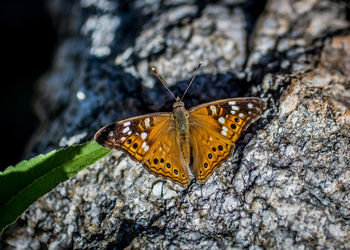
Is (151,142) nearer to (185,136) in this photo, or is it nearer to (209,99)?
(185,136)

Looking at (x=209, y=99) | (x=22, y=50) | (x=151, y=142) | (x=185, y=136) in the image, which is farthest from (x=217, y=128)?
(x=22, y=50)

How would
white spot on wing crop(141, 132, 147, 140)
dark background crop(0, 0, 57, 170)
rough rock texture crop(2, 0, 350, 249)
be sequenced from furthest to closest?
dark background crop(0, 0, 57, 170) → white spot on wing crop(141, 132, 147, 140) → rough rock texture crop(2, 0, 350, 249)

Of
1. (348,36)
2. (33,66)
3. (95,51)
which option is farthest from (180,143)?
(33,66)

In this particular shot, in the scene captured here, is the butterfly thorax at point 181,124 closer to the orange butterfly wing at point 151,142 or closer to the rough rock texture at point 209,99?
the orange butterfly wing at point 151,142

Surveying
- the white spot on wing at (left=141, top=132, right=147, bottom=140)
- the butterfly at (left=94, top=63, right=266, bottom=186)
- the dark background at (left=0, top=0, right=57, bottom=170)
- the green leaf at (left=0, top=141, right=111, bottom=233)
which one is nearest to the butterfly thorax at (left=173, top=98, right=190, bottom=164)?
the butterfly at (left=94, top=63, right=266, bottom=186)

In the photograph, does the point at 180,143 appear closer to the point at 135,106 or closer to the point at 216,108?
the point at 216,108

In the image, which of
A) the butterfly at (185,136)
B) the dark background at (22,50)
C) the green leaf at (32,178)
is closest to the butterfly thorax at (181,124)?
the butterfly at (185,136)

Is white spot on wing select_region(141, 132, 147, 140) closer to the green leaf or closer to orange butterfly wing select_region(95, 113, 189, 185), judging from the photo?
orange butterfly wing select_region(95, 113, 189, 185)
